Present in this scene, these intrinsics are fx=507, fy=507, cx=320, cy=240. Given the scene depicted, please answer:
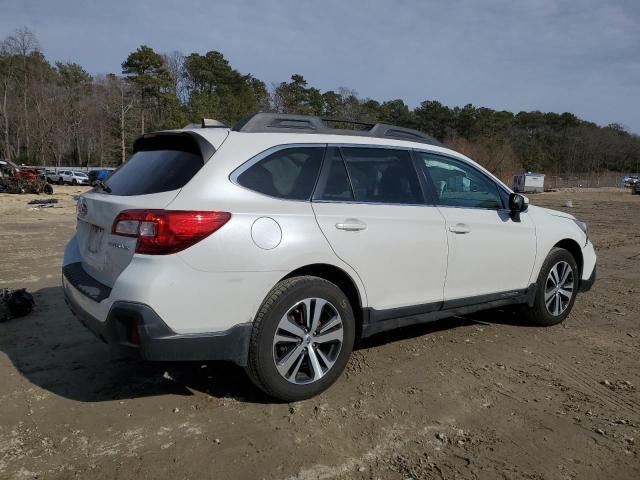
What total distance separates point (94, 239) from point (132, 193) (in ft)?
1.42

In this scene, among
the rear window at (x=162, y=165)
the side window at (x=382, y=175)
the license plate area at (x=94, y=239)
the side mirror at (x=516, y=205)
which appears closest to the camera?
the rear window at (x=162, y=165)

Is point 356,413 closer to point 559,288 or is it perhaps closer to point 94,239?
point 94,239

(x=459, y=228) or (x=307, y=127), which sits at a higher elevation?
(x=307, y=127)

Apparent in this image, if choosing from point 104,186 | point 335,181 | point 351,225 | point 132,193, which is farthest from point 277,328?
point 104,186

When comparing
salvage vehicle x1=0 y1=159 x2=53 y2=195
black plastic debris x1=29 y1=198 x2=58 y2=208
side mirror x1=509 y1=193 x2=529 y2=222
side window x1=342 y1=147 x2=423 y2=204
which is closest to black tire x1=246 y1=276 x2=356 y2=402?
side window x1=342 y1=147 x2=423 y2=204

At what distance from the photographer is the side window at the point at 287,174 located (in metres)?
3.15

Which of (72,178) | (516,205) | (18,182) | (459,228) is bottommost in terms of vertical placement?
(72,178)

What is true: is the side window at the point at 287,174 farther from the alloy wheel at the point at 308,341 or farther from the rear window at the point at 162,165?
the alloy wheel at the point at 308,341

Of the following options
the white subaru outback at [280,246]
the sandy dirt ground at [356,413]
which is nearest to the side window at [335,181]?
the white subaru outback at [280,246]

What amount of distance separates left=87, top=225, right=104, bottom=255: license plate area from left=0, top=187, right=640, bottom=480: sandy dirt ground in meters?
0.96

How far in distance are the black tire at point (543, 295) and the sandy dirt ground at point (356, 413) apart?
0.22 meters

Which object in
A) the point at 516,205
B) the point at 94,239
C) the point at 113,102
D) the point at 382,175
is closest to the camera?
the point at 94,239

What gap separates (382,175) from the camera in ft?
12.5

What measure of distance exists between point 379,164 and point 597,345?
8.56 feet
